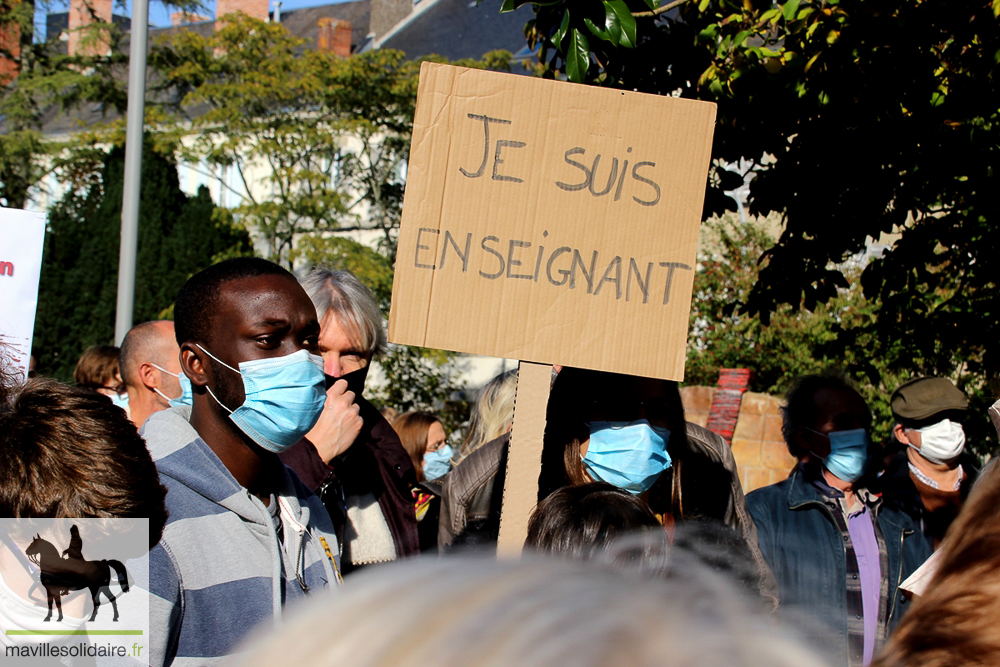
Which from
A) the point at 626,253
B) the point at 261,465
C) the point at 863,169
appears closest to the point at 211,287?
the point at 261,465

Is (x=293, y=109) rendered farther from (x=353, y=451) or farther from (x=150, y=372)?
(x=353, y=451)

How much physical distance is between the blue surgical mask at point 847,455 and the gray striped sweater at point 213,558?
246 centimetres


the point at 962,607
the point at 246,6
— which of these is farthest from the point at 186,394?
the point at 246,6

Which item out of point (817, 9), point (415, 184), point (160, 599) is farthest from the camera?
point (817, 9)

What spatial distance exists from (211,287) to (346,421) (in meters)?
0.90

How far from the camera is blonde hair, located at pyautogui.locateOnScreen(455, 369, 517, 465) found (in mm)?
3754

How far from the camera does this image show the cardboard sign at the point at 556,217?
2273 mm

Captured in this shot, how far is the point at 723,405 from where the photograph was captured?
10555mm

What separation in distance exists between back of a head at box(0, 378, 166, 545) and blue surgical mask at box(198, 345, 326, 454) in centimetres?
49

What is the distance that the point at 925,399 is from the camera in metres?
4.34

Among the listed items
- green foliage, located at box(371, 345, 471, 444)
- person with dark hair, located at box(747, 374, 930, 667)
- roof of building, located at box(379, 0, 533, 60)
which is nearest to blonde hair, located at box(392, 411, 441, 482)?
person with dark hair, located at box(747, 374, 930, 667)

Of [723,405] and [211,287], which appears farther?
[723,405]

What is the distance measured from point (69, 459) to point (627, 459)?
1.50m

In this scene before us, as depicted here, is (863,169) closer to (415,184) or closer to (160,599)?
(415,184)
